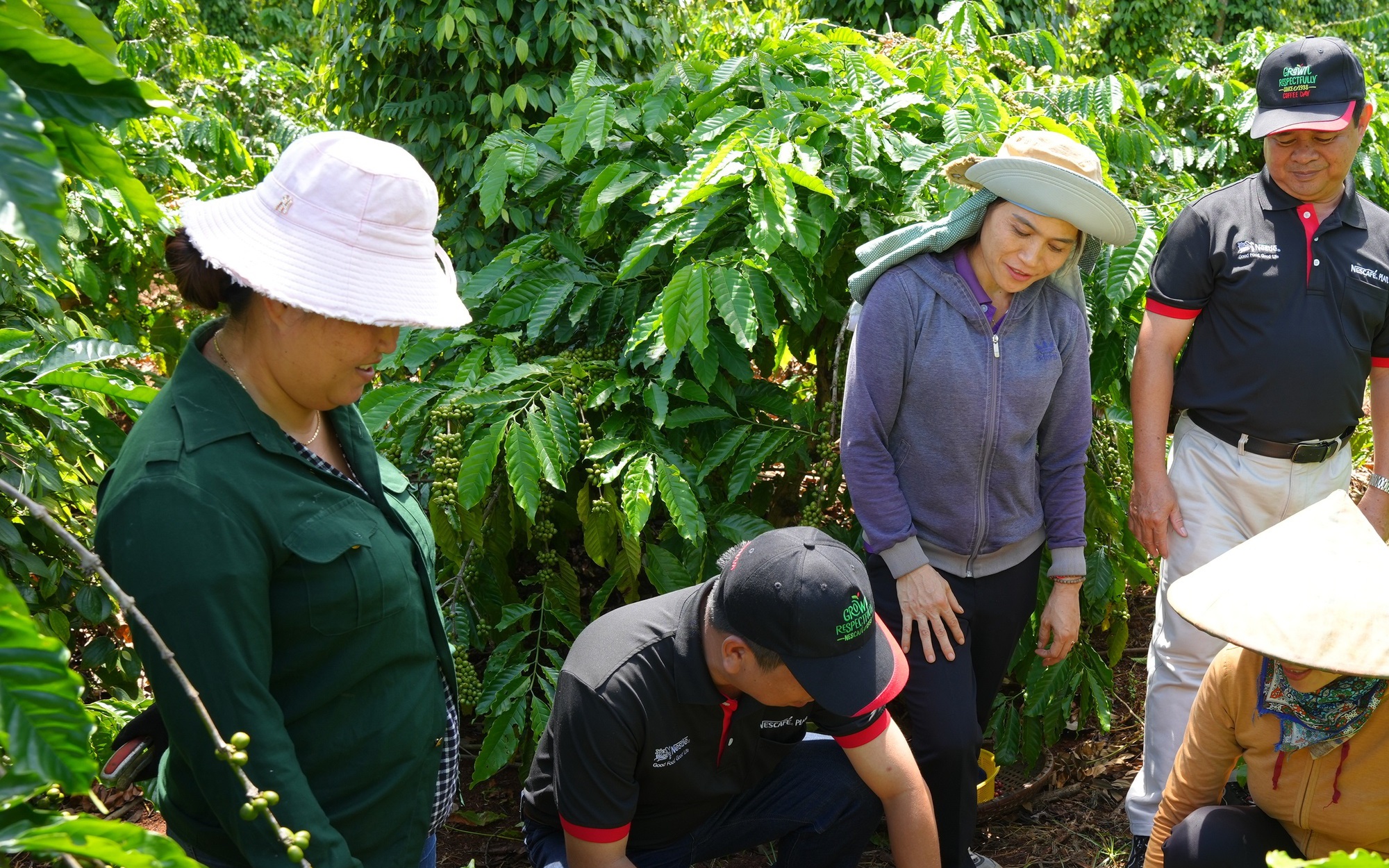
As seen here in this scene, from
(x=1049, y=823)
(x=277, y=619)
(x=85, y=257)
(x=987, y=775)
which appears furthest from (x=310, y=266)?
(x=1049, y=823)

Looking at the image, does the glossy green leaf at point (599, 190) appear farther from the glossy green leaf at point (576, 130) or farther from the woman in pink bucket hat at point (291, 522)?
the woman in pink bucket hat at point (291, 522)

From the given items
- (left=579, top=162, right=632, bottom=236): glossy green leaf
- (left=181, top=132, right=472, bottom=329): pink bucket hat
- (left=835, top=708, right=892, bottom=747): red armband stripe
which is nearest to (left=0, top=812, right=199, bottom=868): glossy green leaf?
(left=181, top=132, right=472, bottom=329): pink bucket hat

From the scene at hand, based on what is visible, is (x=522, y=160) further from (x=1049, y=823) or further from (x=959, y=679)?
(x=1049, y=823)

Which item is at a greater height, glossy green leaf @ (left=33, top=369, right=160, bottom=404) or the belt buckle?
glossy green leaf @ (left=33, top=369, right=160, bottom=404)

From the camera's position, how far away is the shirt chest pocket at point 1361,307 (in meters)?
2.81

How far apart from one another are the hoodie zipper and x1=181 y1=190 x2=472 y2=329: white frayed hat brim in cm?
129

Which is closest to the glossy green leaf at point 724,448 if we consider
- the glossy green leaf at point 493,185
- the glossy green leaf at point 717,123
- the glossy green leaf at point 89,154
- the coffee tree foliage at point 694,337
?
the coffee tree foliage at point 694,337

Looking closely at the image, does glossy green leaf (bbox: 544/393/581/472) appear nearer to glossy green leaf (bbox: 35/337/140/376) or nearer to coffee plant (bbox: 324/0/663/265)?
glossy green leaf (bbox: 35/337/140/376)

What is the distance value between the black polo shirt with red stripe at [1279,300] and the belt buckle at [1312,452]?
25 millimetres

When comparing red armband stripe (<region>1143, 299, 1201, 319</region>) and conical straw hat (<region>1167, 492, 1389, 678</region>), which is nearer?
conical straw hat (<region>1167, 492, 1389, 678</region>)

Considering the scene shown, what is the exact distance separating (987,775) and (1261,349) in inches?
53.6

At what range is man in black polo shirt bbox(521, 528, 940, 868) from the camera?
2.05 m

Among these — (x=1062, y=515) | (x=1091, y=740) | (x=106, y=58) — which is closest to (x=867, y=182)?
(x=1062, y=515)

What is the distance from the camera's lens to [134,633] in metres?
1.44
